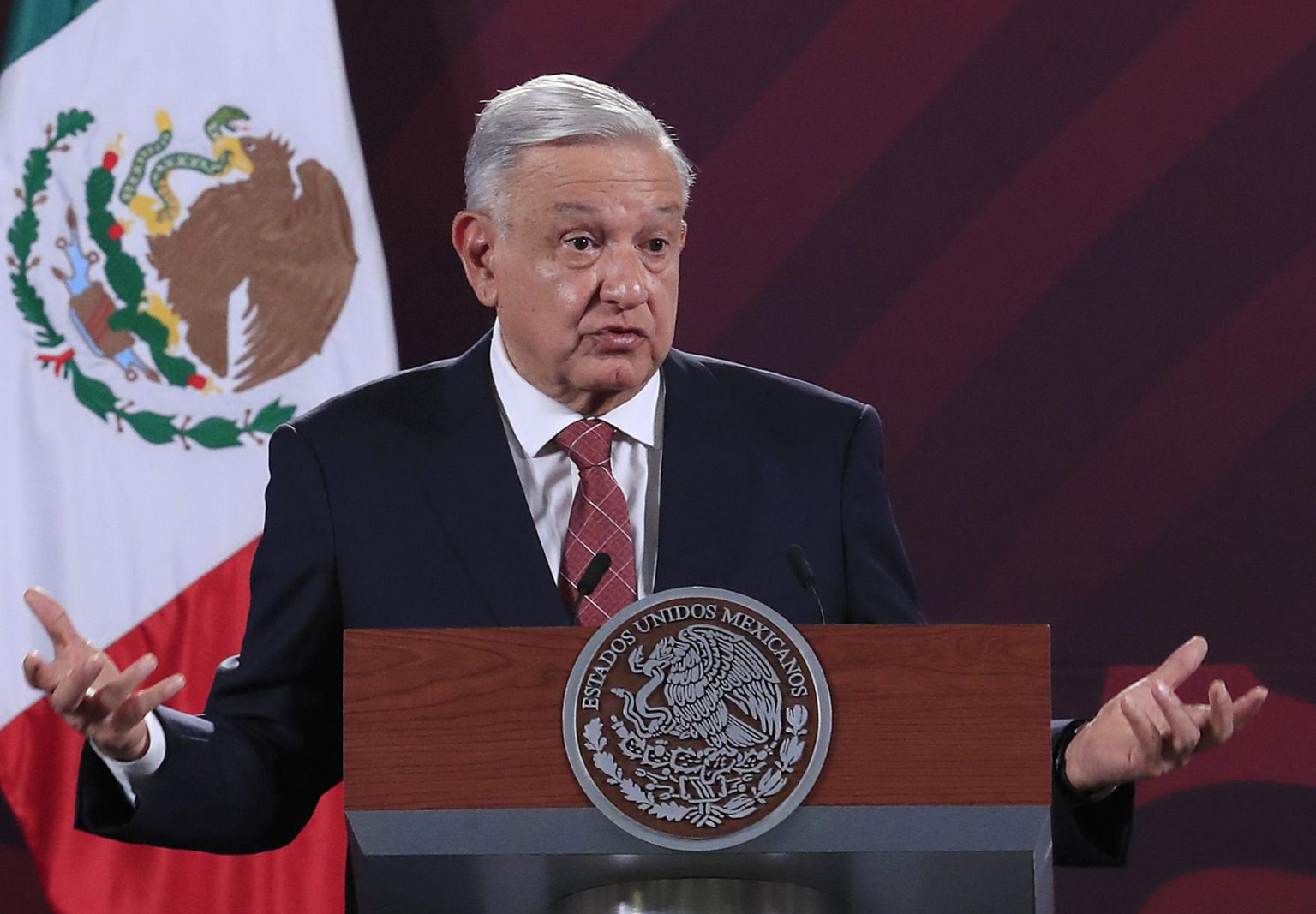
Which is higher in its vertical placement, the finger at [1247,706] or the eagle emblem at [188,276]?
the finger at [1247,706]

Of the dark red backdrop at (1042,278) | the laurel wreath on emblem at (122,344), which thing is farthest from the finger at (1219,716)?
the laurel wreath on emblem at (122,344)

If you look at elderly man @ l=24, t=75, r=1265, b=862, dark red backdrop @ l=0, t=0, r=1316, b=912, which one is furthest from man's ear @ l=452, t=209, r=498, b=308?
dark red backdrop @ l=0, t=0, r=1316, b=912

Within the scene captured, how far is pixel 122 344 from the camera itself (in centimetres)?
330

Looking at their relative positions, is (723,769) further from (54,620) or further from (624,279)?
(624,279)

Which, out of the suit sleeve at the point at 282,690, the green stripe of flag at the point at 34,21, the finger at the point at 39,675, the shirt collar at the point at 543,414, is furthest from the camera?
the green stripe of flag at the point at 34,21

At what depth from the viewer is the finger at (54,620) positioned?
1.41 m

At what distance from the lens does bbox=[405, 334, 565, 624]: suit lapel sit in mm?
1803

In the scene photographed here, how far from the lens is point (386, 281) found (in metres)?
3.36

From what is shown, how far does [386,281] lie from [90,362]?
0.59 m

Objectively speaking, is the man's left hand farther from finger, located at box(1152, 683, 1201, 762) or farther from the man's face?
the man's face

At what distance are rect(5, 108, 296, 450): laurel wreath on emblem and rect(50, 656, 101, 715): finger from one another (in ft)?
6.31

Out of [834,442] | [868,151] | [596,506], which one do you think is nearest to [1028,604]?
[868,151]

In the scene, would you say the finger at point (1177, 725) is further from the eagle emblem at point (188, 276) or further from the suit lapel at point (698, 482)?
the eagle emblem at point (188, 276)

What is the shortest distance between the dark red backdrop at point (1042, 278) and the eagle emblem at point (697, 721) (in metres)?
2.01
